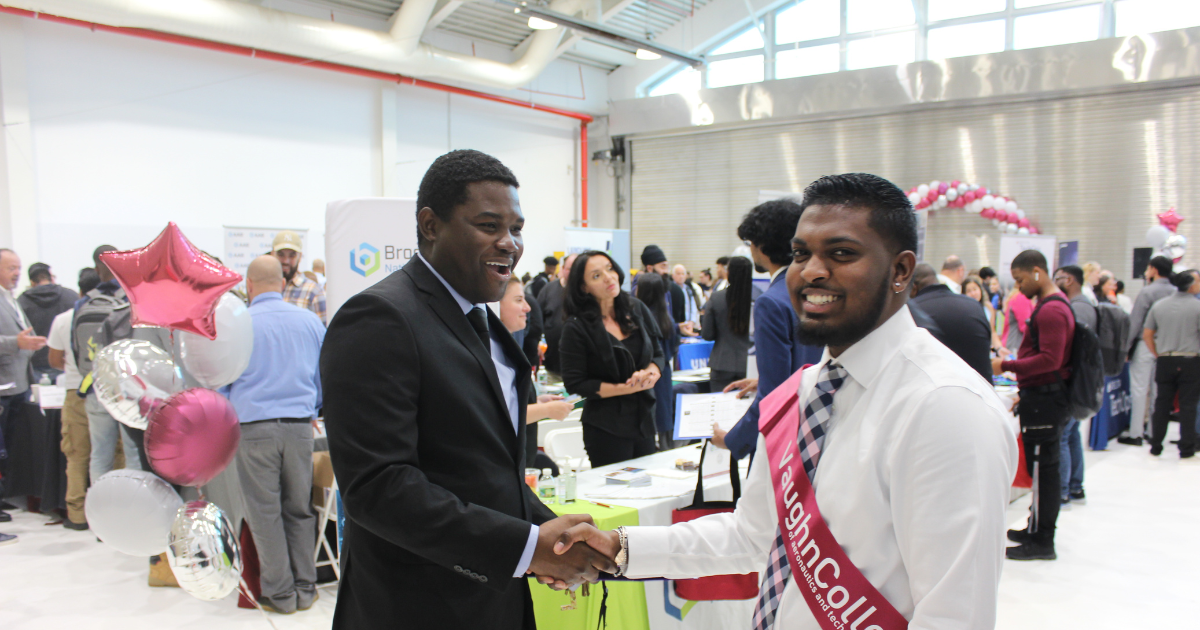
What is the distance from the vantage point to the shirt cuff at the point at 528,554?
1.19 m

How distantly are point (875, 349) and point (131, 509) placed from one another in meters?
2.59

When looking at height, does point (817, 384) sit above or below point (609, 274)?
below

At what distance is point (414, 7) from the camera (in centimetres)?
922

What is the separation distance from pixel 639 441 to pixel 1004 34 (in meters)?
10.2

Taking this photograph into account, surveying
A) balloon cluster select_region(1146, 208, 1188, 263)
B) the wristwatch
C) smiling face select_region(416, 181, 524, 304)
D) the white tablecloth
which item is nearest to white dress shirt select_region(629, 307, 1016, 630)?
the wristwatch

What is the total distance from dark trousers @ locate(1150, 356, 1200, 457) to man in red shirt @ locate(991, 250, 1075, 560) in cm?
309

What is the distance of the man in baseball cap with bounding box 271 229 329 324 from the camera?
18.2ft

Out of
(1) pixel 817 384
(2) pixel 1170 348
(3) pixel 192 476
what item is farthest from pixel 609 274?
(2) pixel 1170 348

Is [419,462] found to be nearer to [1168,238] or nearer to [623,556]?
[623,556]

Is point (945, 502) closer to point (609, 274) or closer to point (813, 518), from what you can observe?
point (813, 518)

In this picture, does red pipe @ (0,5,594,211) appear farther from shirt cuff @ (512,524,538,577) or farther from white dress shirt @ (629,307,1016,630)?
white dress shirt @ (629,307,1016,630)

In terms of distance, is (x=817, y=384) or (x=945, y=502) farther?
(x=817, y=384)

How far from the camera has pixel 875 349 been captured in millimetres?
1077

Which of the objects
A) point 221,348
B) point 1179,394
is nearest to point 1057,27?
point 1179,394
